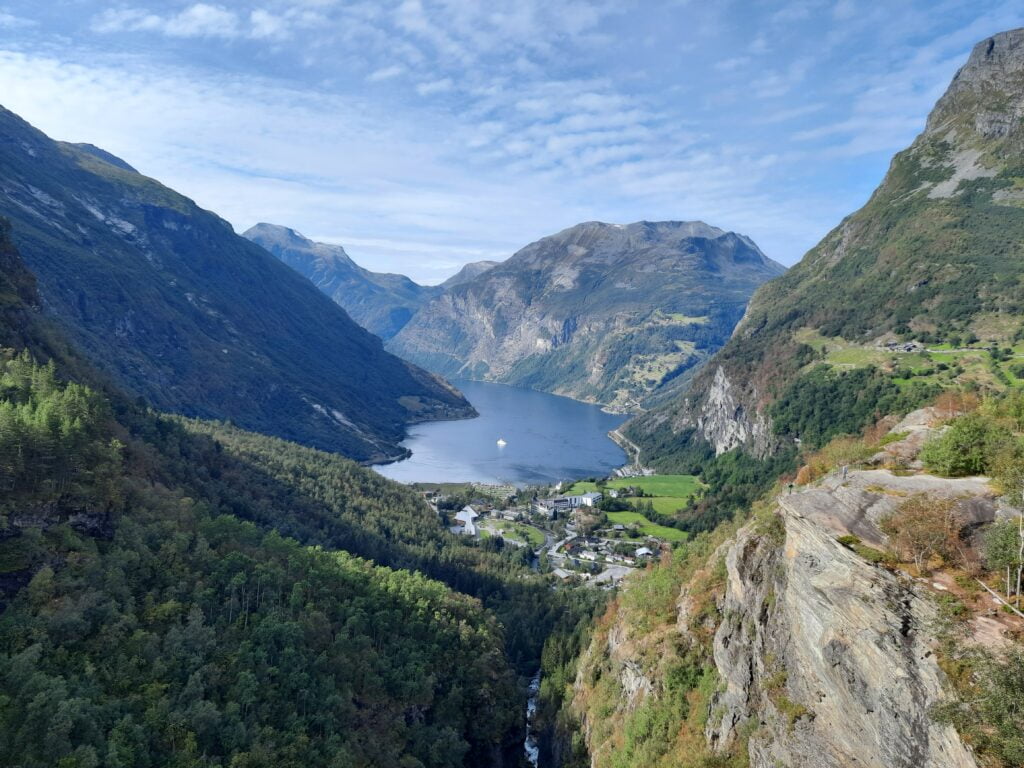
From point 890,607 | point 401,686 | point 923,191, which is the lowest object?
point 401,686

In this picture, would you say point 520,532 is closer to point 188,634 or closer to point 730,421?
point 730,421

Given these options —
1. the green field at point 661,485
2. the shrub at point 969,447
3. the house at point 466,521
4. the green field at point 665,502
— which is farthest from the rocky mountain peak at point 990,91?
the shrub at point 969,447

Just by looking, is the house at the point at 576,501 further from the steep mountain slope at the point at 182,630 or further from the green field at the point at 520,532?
the steep mountain slope at the point at 182,630

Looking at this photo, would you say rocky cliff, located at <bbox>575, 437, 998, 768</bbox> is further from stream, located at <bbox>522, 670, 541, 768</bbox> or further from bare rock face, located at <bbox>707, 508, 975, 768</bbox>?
stream, located at <bbox>522, 670, 541, 768</bbox>

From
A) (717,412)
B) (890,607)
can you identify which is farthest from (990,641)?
(717,412)

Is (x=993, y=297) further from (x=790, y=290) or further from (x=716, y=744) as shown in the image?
(x=716, y=744)

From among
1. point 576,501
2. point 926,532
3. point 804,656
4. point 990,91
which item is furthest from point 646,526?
point 990,91

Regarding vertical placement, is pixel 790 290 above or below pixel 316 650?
above
